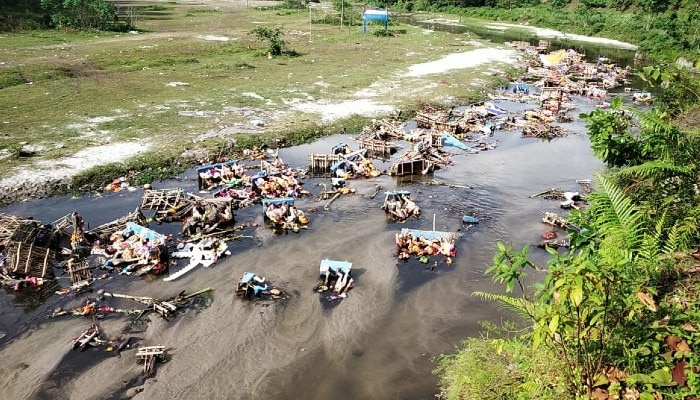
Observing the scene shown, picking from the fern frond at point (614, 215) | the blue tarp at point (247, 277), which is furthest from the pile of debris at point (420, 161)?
the fern frond at point (614, 215)

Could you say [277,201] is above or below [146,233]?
above

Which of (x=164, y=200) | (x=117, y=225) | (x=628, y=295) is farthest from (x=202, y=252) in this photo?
(x=628, y=295)

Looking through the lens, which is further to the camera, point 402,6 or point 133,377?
point 402,6

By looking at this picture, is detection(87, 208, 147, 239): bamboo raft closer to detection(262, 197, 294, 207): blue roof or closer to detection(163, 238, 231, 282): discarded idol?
detection(163, 238, 231, 282): discarded idol

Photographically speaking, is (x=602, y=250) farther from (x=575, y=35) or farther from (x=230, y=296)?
(x=575, y=35)

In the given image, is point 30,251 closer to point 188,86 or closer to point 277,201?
point 277,201

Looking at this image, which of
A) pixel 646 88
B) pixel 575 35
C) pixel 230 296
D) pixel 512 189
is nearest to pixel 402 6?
pixel 575 35

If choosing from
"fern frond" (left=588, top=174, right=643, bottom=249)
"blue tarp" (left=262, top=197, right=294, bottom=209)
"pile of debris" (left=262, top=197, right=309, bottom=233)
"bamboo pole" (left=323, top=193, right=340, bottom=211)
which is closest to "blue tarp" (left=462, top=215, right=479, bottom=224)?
"bamboo pole" (left=323, top=193, right=340, bottom=211)
